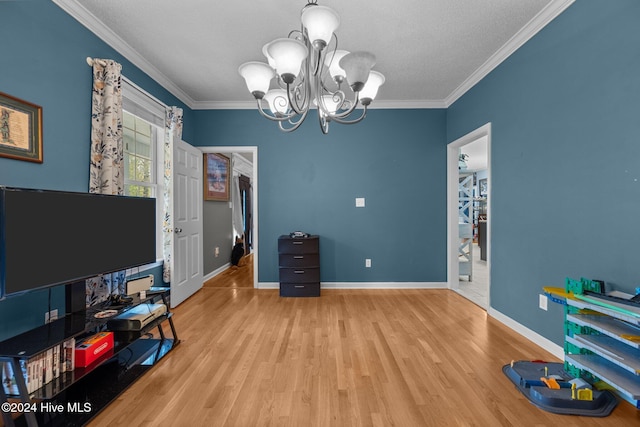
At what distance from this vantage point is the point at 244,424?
155 cm

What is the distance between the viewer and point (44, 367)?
1.51 m

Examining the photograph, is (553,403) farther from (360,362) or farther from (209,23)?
(209,23)

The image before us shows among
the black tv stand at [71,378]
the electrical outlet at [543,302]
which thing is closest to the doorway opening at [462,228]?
the electrical outlet at [543,302]

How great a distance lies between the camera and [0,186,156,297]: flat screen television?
142 centimetres

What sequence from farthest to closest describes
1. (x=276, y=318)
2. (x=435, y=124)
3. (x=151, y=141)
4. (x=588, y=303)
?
(x=435, y=124) < (x=151, y=141) < (x=276, y=318) < (x=588, y=303)

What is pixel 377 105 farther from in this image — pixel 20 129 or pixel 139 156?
pixel 20 129

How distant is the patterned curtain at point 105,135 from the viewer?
233 centimetres

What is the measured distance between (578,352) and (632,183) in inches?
44.5

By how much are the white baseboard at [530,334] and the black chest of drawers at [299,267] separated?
2.08 m

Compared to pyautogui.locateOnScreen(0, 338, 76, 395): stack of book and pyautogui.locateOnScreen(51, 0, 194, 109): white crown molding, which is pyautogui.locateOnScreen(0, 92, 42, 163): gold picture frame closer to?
pyautogui.locateOnScreen(51, 0, 194, 109): white crown molding

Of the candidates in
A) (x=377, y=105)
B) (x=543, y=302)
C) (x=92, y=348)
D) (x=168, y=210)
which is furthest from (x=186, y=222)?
(x=543, y=302)

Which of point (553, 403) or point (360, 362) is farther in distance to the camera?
point (360, 362)

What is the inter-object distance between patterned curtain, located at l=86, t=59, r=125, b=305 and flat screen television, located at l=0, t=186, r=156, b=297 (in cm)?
40

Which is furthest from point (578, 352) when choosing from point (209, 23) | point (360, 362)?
point (209, 23)
